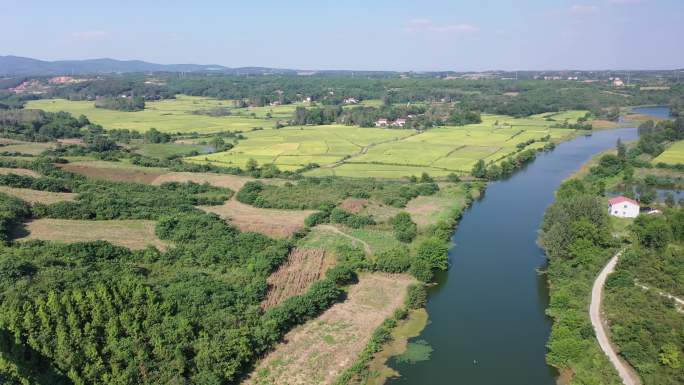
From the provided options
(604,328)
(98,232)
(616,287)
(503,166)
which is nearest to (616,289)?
(616,287)

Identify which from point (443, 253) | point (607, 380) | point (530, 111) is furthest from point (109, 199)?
point (530, 111)

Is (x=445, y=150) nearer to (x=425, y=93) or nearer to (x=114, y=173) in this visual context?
(x=114, y=173)

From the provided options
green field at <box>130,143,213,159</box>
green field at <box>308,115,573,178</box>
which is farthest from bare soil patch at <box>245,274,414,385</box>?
green field at <box>130,143,213,159</box>

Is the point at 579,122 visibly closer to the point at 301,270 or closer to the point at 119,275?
the point at 301,270

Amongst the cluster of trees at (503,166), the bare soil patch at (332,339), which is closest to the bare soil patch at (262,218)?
the bare soil patch at (332,339)

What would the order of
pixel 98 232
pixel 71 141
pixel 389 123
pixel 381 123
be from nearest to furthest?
pixel 98 232 < pixel 71 141 < pixel 381 123 < pixel 389 123

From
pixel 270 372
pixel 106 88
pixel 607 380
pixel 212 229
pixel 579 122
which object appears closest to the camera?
pixel 607 380

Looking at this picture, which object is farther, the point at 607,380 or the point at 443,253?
the point at 443,253

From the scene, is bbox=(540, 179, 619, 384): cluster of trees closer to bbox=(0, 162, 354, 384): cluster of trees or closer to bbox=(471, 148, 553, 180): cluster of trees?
bbox=(0, 162, 354, 384): cluster of trees
